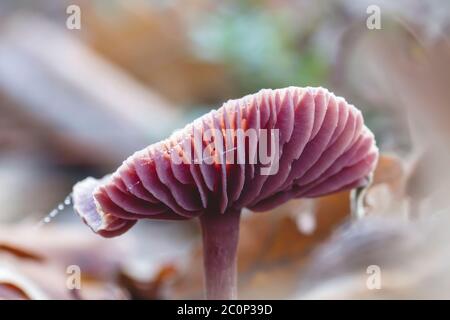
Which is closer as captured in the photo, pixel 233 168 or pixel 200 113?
pixel 233 168

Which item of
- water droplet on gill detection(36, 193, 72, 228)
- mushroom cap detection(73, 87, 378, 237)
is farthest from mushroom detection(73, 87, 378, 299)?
water droplet on gill detection(36, 193, 72, 228)

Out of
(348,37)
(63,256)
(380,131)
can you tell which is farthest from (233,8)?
(63,256)

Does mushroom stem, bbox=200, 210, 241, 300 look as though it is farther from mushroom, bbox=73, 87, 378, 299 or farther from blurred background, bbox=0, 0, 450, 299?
blurred background, bbox=0, 0, 450, 299

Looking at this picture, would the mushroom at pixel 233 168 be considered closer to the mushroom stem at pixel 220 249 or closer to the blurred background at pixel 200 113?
the mushroom stem at pixel 220 249

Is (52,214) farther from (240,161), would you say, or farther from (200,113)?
(240,161)

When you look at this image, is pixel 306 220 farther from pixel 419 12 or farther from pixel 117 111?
pixel 117 111

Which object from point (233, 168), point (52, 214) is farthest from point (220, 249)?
point (52, 214)

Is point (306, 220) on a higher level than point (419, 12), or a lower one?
lower
